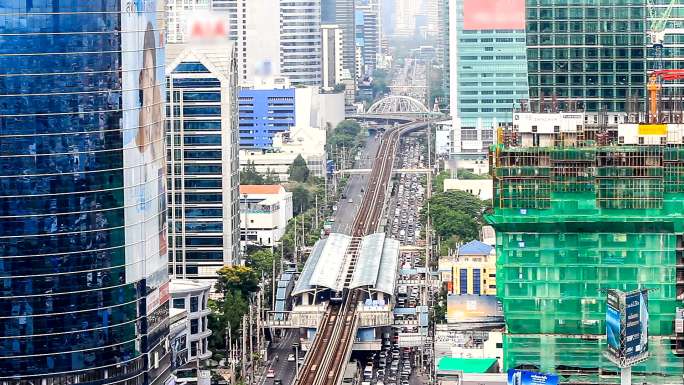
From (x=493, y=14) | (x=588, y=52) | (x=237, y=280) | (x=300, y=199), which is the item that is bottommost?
(x=237, y=280)

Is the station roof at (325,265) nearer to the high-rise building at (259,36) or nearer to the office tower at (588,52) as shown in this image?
the office tower at (588,52)

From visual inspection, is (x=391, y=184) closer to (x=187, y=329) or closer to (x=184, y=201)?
(x=184, y=201)

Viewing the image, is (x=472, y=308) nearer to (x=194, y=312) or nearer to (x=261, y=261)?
(x=194, y=312)

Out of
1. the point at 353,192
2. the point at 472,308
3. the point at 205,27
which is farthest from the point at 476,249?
the point at 353,192

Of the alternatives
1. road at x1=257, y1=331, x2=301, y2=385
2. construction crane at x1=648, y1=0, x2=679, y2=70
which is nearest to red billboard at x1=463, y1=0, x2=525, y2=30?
construction crane at x1=648, y1=0, x2=679, y2=70

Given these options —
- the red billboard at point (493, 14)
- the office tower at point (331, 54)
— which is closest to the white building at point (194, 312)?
the red billboard at point (493, 14)

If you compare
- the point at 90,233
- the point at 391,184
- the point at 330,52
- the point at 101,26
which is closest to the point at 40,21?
the point at 101,26

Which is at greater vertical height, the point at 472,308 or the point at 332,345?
the point at 472,308

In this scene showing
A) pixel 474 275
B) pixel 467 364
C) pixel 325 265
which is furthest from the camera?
pixel 325 265
